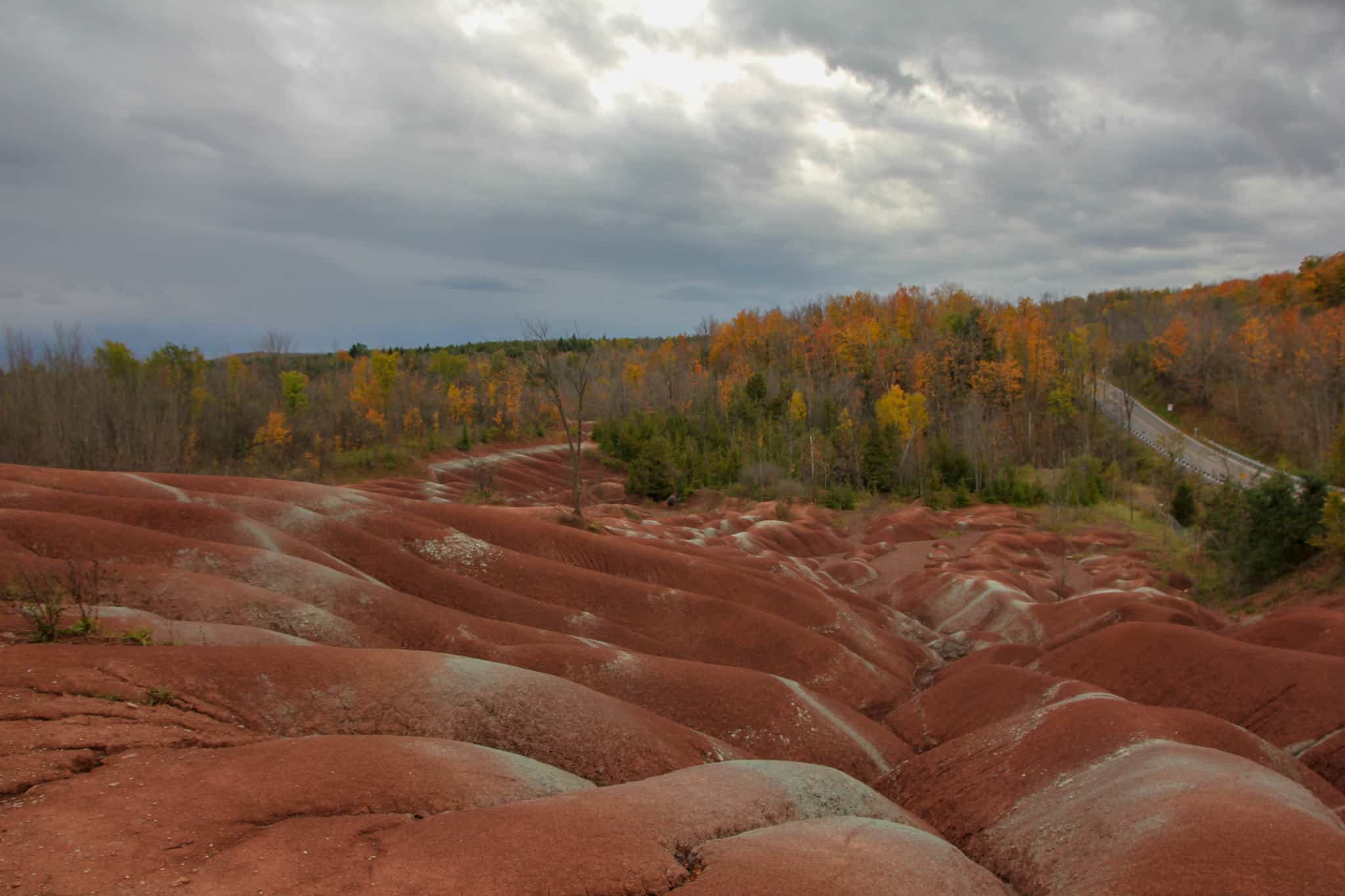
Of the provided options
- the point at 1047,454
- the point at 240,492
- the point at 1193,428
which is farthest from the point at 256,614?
the point at 1193,428

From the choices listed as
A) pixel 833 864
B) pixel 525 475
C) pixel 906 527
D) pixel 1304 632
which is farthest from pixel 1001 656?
pixel 525 475

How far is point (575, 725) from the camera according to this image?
12.3 metres

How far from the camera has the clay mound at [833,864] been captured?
23.5 ft

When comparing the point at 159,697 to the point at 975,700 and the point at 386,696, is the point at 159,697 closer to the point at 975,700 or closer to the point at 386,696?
the point at 386,696

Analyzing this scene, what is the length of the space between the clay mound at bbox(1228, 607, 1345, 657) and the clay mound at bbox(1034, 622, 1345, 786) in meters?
3.03

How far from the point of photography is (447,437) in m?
83.2

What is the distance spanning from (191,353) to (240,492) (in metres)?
78.6

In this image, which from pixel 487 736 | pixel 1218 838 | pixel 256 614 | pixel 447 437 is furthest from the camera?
pixel 447 437

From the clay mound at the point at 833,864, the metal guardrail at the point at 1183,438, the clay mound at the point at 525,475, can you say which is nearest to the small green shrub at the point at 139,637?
the clay mound at the point at 833,864

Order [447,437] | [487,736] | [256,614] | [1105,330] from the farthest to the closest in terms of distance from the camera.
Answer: [1105,330] → [447,437] → [256,614] → [487,736]

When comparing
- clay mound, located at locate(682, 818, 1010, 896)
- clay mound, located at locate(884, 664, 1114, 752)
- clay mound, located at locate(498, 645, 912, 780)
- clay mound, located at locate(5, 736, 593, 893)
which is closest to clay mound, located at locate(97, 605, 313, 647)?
clay mound, located at locate(5, 736, 593, 893)

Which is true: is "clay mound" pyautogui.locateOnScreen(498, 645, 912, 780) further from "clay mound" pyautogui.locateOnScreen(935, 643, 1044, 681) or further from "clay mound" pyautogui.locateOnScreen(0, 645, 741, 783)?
"clay mound" pyautogui.locateOnScreen(935, 643, 1044, 681)

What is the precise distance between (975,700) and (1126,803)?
855 cm

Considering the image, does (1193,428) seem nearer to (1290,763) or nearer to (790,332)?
(790,332)
